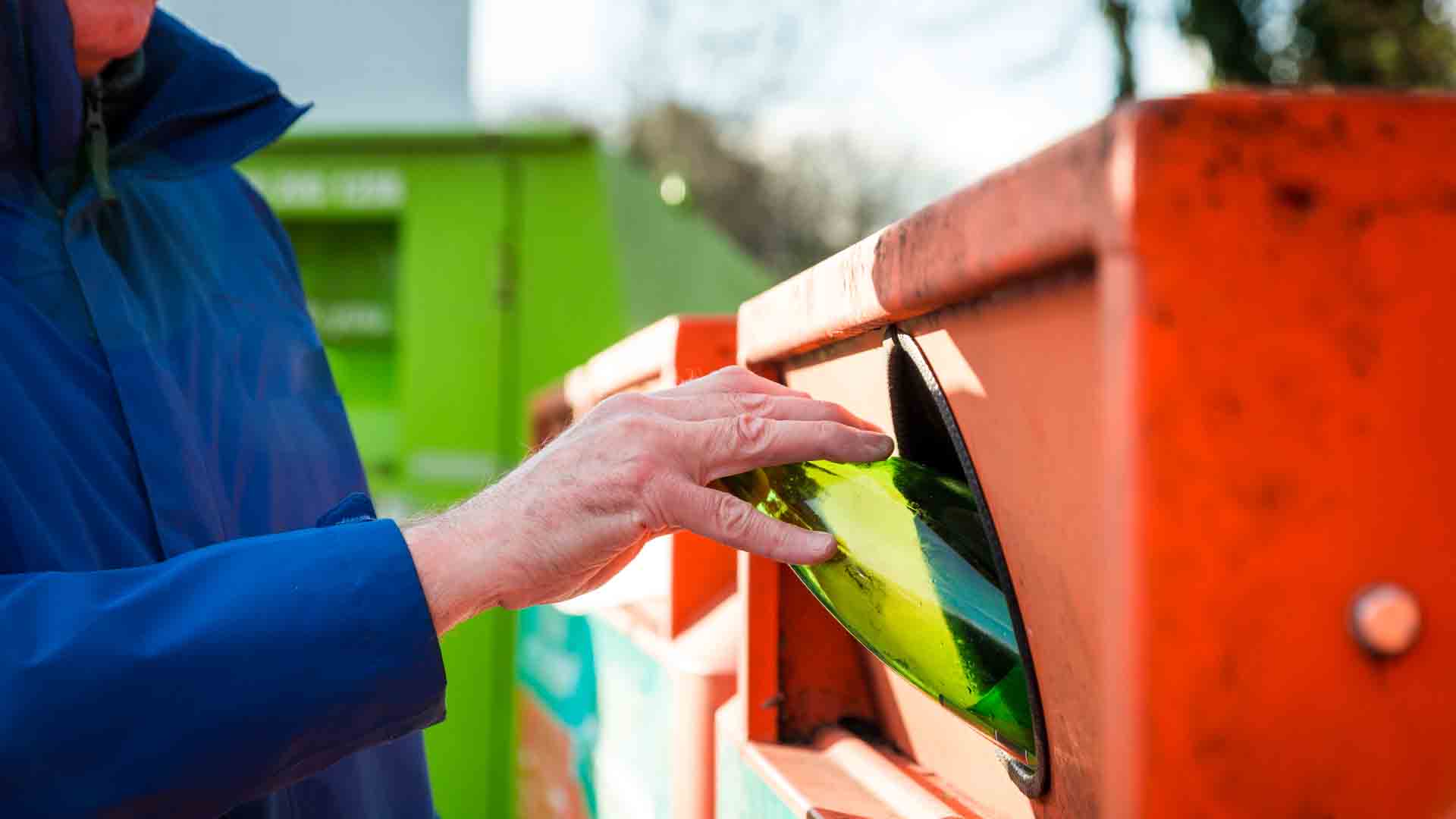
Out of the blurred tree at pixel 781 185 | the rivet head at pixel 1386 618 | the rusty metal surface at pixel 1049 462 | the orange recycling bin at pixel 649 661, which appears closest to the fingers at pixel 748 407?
the rusty metal surface at pixel 1049 462

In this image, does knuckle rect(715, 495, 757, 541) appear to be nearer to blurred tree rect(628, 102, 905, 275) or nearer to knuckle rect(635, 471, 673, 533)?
knuckle rect(635, 471, 673, 533)

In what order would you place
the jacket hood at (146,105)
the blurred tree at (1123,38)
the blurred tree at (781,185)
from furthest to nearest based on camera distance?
the blurred tree at (781,185), the blurred tree at (1123,38), the jacket hood at (146,105)

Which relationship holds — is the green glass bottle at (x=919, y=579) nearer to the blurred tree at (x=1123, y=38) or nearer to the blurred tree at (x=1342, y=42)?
the blurred tree at (x=1123, y=38)

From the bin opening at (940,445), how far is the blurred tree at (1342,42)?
8.12 meters

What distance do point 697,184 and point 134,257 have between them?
16413mm

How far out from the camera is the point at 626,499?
87cm

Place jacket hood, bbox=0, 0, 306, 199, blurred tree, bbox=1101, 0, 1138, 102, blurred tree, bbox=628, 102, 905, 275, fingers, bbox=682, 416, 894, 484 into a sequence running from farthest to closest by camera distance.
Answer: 1. blurred tree, bbox=628, 102, 905, 275
2. blurred tree, bbox=1101, 0, 1138, 102
3. jacket hood, bbox=0, 0, 306, 199
4. fingers, bbox=682, 416, 894, 484

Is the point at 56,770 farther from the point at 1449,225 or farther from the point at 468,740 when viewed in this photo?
the point at 468,740

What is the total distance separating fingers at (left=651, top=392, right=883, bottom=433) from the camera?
0.88 meters

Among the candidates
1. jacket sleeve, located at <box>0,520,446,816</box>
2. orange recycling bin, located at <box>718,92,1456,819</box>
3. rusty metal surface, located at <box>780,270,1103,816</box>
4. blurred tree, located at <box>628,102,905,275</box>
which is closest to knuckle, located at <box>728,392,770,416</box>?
rusty metal surface, located at <box>780,270,1103,816</box>

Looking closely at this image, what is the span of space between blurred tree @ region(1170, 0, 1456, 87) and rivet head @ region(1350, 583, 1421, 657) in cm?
843

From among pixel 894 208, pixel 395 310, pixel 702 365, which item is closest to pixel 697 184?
pixel 894 208

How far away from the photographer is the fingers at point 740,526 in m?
0.87

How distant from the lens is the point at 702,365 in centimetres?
137
